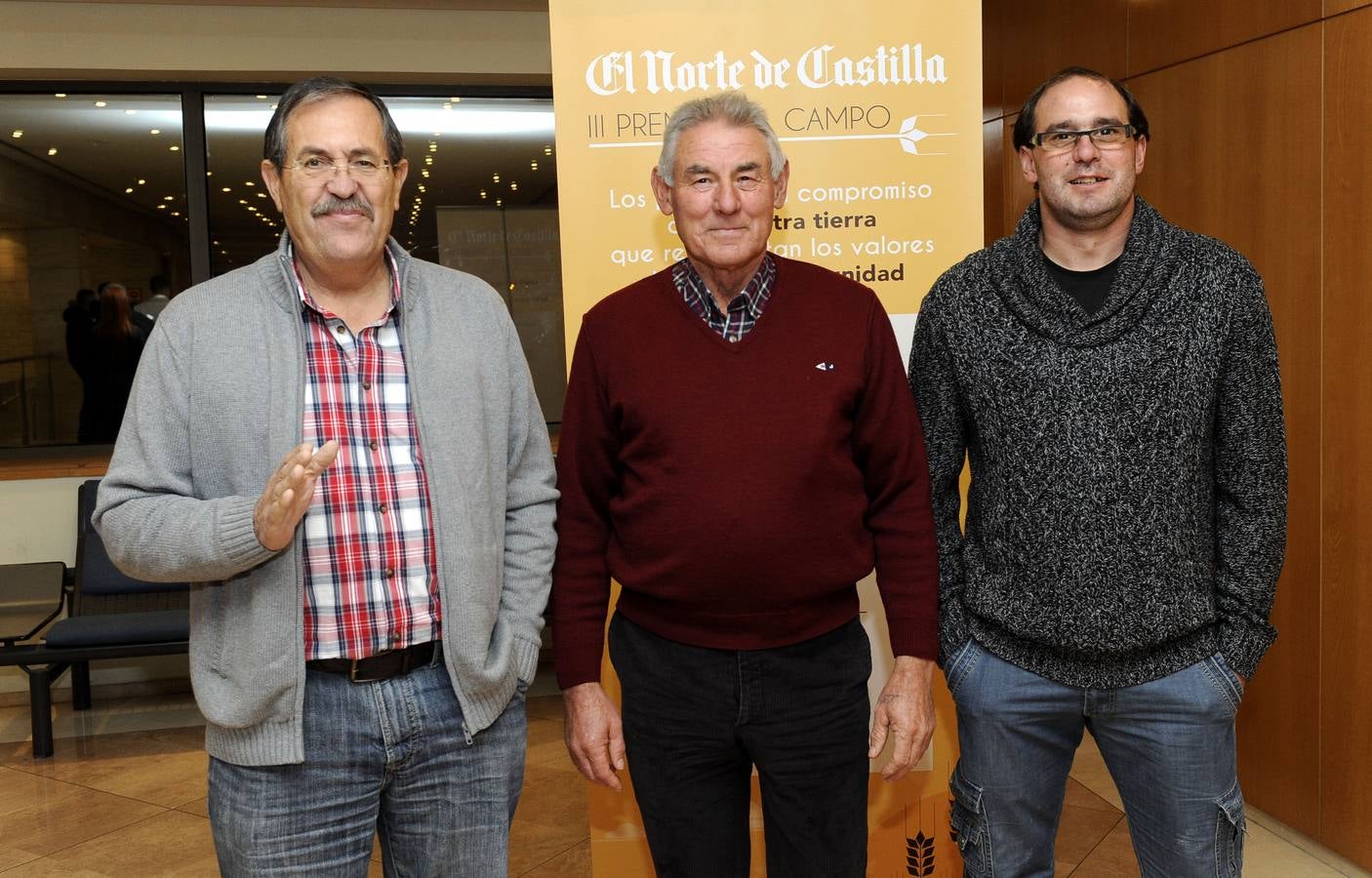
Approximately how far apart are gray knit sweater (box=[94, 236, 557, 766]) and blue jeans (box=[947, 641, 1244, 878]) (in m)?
0.84

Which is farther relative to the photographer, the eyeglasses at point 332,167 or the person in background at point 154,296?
the person in background at point 154,296

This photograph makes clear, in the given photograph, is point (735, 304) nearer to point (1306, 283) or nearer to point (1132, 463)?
point (1132, 463)

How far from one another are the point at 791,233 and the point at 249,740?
1.64 m

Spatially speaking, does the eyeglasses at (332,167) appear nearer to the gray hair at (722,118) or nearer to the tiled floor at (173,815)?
the gray hair at (722,118)

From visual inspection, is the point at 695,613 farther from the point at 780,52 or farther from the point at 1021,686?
the point at 780,52

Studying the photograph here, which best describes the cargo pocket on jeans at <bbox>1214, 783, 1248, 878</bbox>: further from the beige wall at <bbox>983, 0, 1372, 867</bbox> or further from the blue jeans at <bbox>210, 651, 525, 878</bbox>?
the beige wall at <bbox>983, 0, 1372, 867</bbox>

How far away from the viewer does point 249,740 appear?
162cm

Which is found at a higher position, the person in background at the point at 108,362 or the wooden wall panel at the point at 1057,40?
the wooden wall panel at the point at 1057,40

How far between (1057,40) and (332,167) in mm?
3946

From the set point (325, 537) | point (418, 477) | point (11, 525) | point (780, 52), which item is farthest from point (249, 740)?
point (11, 525)

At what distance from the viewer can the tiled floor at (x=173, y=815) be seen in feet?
11.3

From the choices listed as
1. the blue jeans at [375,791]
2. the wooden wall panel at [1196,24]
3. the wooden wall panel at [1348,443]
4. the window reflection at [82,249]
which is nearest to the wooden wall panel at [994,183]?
the wooden wall panel at [1196,24]

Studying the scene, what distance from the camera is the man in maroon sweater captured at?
1.87 m

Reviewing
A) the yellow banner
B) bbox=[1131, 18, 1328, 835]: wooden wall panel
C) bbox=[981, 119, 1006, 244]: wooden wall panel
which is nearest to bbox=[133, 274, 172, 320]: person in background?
the yellow banner
